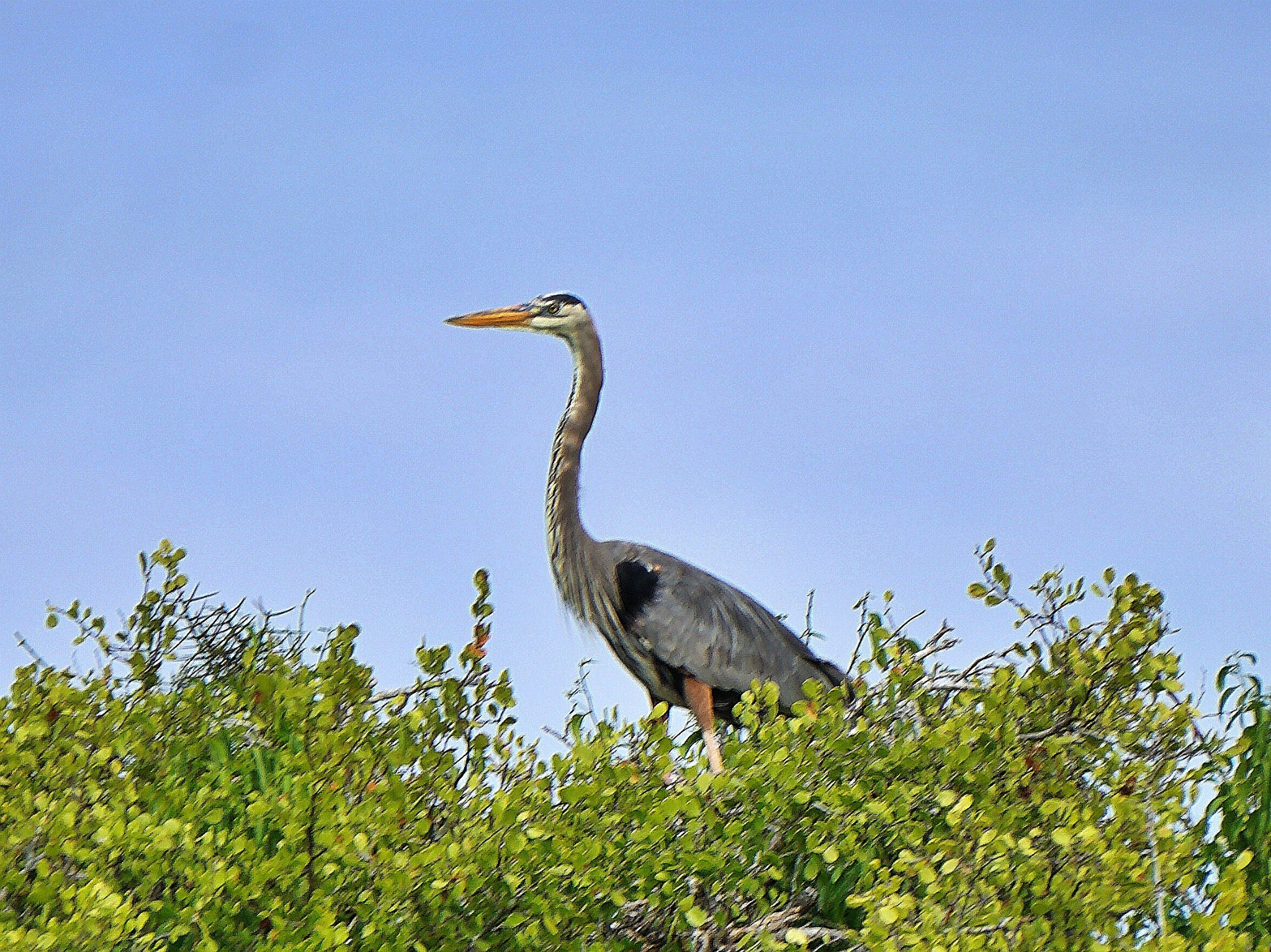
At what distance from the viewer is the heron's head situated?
28.9ft

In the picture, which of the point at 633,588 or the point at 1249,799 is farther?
the point at 633,588

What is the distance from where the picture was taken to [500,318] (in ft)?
29.1

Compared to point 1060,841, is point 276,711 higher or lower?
higher

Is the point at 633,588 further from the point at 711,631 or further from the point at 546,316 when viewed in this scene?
the point at 546,316

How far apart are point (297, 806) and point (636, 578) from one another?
4386 mm

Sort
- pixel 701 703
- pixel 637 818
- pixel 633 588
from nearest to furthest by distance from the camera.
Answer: pixel 637 818
pixel 701 703
pixel 633 588

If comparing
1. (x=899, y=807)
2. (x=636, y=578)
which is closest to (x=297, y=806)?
(x=899, y=807)

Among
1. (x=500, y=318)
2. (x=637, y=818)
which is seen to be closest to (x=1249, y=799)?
(x=637, y=818)

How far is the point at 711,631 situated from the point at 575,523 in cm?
104

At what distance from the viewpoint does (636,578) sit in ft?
27.7

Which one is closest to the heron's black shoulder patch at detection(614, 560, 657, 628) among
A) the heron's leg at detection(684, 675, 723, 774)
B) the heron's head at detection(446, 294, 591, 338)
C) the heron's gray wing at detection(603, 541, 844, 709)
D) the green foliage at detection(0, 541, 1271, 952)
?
the heron's gray wing at detection(603, 541, 844, 709)

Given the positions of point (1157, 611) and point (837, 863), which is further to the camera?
point (1157, 611)

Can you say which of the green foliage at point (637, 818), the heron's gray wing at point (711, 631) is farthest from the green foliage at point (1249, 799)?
the heron's gray wing at point (711, 631)

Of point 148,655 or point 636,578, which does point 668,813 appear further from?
point 636,578
